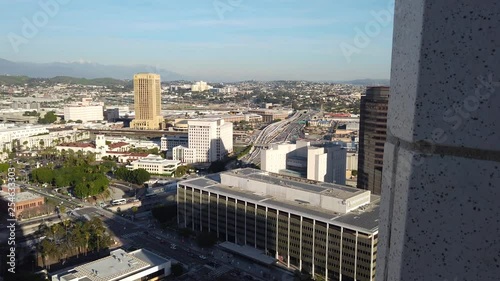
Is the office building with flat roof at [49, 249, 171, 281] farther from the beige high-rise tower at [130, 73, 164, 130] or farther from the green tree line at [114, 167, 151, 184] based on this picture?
the beige high-rise tower at [130, 73, 164, 130]

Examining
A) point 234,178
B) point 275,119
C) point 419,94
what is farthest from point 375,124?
point 275,119

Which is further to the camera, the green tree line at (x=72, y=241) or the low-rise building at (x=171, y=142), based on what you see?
the low-rise building at (x=171, y=142)

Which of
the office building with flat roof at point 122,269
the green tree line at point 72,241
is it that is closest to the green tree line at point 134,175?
the green tree line at point 72,241

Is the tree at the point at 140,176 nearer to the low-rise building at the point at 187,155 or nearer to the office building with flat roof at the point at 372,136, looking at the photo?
the low-rise building at the point at 187,155

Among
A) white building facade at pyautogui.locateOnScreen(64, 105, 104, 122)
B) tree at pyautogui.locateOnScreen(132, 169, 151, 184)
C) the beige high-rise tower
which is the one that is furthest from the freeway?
white building facade at pyautogui.locateOnScreen(64, 105, 104, 122)

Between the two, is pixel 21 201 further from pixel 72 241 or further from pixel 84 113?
pixel 84 113
